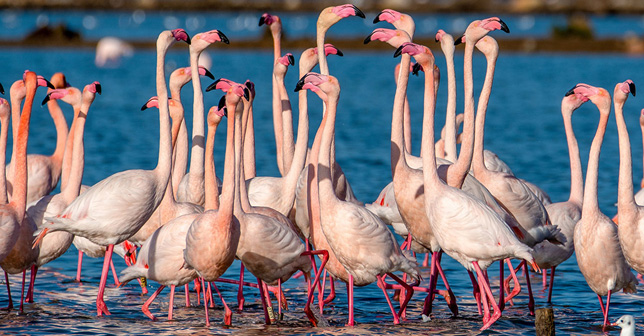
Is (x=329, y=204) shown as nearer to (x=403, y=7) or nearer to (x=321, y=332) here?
(x=321, y=332)

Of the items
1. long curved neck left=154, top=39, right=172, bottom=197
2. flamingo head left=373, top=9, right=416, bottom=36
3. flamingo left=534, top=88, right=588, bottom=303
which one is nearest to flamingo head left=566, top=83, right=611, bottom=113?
flamingo left=534, top=88, right=588, bottom=303

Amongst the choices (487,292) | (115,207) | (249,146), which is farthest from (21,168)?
(487,292)

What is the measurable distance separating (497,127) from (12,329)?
670 inches

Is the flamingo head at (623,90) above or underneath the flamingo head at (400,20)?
underneath

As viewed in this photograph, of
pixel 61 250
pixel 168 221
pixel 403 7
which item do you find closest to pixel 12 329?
pixel 61 250

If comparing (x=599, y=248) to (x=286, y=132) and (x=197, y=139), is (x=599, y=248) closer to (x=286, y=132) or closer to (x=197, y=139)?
(x=286, y=132)

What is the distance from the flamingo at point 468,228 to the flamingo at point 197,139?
6.10 ft

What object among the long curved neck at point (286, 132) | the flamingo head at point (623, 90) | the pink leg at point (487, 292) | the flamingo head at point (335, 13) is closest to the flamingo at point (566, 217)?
the flamingo head at point (623, 90)

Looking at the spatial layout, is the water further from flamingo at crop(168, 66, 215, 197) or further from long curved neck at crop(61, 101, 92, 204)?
flamingo at crop(168, 66, 215, 197)

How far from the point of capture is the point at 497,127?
75.6ft

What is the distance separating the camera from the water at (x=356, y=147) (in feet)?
26.5

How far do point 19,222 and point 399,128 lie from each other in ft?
11.0

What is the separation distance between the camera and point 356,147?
19500 millimetres

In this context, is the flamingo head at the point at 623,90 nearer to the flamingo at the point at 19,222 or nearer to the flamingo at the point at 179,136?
the flamingo at the point at 179,136
